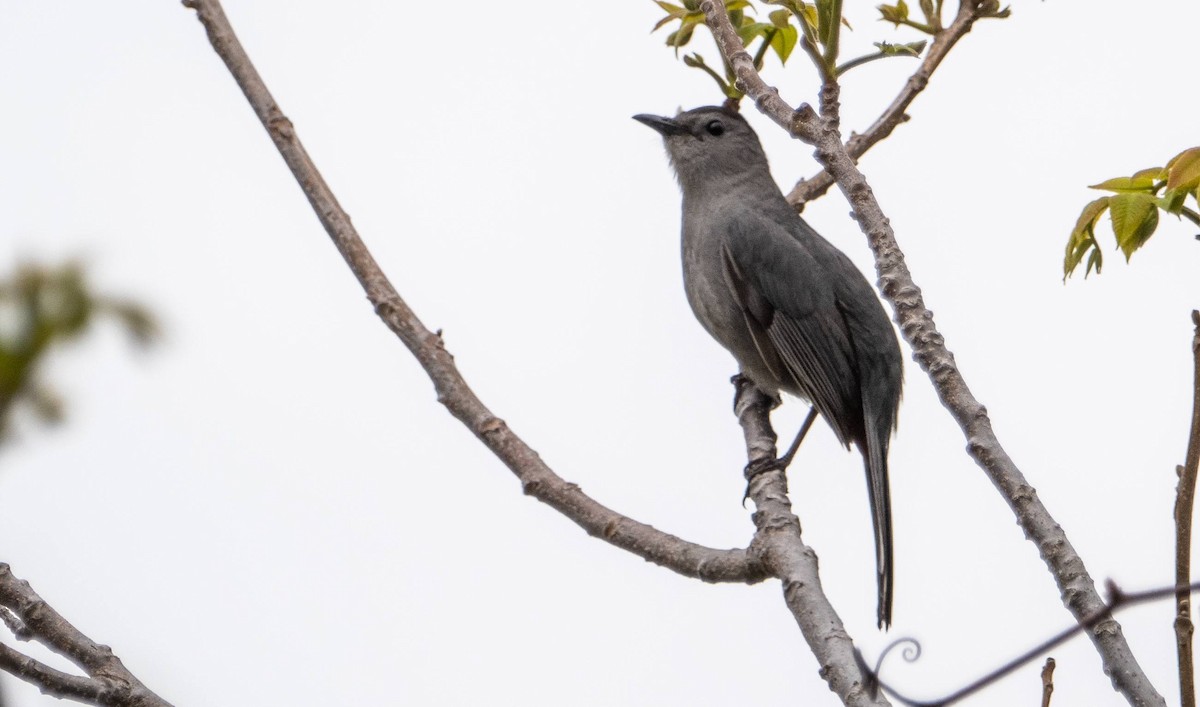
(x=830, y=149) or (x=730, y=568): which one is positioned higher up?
(x=830, y=149)

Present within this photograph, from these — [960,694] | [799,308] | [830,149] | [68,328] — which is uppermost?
[799,308]

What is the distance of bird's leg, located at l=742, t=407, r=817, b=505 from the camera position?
4.49 meters

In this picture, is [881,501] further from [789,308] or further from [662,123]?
[662,123]

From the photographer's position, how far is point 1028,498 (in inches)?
99.1

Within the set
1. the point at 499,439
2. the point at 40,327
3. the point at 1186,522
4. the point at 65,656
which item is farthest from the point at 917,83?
the point at 40,327

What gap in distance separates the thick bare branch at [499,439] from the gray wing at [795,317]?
2516mm

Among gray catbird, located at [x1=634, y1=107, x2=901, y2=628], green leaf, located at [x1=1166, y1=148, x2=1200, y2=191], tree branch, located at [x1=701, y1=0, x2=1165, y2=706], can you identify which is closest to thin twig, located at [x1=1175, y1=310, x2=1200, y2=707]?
tree branch, located at [x1=701, y1=0, x2=1165, y2=706]

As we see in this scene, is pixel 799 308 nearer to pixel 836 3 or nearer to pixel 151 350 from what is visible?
pixel 836 3

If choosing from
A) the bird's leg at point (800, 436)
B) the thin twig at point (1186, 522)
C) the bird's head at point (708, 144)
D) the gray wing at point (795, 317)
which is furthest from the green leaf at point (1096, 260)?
the bird's head at point (708, 144)

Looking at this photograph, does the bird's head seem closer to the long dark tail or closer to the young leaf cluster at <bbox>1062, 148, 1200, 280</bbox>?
the long dark tail

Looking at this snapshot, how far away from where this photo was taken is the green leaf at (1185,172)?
2.70 m

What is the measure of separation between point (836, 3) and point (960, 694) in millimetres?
2482

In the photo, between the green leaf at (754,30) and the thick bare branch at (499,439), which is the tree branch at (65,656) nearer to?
the thick bare branch at (499,439)

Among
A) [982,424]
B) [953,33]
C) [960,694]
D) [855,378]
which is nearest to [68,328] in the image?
[960,694]
